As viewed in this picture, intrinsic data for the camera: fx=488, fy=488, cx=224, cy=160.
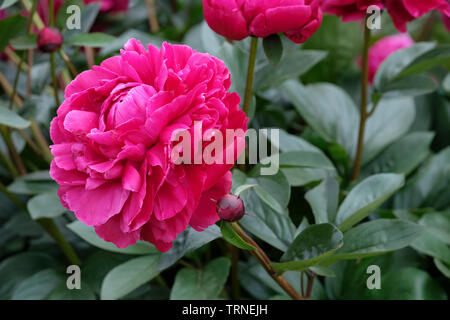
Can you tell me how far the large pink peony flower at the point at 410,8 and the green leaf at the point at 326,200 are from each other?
21cm

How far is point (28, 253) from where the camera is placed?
2.52ft

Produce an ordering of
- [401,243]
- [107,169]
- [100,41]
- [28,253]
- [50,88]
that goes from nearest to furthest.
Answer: [107,169] < [401,243] < [100,41] < [28,253] < [50,88]

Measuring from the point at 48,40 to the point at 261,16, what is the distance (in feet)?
0.97

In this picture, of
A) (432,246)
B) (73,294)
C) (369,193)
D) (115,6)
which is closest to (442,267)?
(432,246)

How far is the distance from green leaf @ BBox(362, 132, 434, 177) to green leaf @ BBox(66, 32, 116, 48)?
0.46 metres

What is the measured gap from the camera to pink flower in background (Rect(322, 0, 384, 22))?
574 millimetres

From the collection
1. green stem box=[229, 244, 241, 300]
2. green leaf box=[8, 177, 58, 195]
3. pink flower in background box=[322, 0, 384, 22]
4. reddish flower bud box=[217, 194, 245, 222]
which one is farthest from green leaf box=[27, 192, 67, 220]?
pink flower in background box=[322, 0, 384, 22]

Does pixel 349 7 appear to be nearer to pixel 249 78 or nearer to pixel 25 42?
pixel 249 78

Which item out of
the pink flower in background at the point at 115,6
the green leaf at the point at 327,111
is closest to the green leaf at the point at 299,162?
the green leaf at the point at 327,111

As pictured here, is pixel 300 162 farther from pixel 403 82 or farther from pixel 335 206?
pixel 403 82

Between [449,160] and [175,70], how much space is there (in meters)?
0.54

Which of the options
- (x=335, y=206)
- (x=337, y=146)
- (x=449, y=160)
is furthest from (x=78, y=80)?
(x=449, y=160)

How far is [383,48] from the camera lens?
1001 mm

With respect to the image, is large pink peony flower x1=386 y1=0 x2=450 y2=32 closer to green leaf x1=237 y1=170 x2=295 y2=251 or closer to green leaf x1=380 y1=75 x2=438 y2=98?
green leaf x1=380 y1=75 x2=438 y2=98
